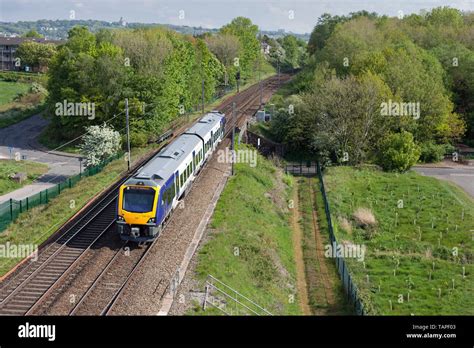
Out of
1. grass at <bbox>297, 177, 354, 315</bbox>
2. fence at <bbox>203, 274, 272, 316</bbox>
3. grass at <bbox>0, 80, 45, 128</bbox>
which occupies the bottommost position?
grass at <bbox>297, 177, 354, 315</bbox>

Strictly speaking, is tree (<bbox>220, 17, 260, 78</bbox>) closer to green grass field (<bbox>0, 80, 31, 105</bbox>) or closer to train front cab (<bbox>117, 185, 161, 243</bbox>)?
green grass field (<bbox>0, 80, 31, 105</bbox>)

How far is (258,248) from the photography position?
26.2 m

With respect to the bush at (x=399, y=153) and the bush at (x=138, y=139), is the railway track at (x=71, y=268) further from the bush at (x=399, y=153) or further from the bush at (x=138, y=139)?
the bush at (x=399, y=153)

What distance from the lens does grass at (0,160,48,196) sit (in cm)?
4374

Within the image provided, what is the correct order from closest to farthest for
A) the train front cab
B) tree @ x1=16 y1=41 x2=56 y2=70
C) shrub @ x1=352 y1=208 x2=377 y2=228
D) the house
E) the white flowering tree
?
the train front cab
shrub @ x1=352 y1=208 x2=377 y2=228
the white flowering tree
tree @ x1=16 y1=41 x2=56 y2=70
the house

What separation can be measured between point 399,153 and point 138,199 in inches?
1152

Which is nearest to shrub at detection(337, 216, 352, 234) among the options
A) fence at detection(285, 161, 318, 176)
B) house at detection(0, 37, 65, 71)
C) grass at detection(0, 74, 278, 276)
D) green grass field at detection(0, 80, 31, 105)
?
fence at detection(285, 161, 318, 176)

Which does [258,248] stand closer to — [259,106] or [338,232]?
[338,232]

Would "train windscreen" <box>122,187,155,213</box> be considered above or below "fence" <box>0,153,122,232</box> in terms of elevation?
above

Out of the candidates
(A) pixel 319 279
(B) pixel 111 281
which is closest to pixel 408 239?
(A) pixel 319 279

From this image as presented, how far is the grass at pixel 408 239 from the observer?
23.5m

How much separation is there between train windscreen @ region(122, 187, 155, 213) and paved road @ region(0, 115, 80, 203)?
69.0 feet

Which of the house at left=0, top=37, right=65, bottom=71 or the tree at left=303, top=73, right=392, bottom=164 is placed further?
the house at left=0, top=37, right=65, bottom=71

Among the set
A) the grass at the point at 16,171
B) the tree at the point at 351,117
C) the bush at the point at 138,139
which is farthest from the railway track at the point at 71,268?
the tree at the point at 351,117
